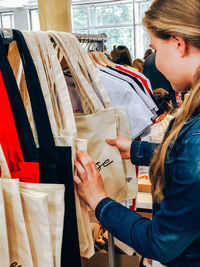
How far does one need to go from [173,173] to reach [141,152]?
1.59 ft

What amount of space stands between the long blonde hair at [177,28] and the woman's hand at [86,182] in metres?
0.20

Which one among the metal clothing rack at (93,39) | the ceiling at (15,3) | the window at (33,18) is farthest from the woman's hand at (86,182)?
the window at (33,18)

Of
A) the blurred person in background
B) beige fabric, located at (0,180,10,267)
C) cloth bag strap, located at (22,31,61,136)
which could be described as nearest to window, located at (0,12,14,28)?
the blurred person in background

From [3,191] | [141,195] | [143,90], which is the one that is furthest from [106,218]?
[141,195]

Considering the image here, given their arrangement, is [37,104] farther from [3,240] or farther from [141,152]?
[141,152]

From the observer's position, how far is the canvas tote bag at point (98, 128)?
1.09m

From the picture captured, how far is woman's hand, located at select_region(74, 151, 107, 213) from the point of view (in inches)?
38.2

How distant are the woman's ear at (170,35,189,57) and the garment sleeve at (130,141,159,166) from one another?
0.52 metres

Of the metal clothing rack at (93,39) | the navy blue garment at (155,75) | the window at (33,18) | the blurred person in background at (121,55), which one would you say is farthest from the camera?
the window at (33,18)

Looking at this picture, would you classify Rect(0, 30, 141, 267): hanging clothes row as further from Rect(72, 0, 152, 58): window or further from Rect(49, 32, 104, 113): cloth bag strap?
Rect(72, 0, 152, 58): window

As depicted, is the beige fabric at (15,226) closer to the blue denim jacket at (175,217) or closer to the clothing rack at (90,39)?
the blue denim jacket at (175,217)

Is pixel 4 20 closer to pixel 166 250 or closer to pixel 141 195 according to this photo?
pixel 141 195

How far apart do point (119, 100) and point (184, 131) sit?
1.56ft

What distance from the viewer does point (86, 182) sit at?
981 mm
